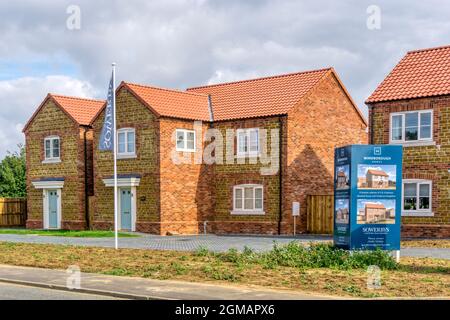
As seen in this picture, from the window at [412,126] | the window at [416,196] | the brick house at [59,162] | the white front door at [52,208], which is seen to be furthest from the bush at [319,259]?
the white front door at [52,208]

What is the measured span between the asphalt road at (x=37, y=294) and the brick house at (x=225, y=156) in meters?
17.8

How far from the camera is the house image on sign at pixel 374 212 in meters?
17.0

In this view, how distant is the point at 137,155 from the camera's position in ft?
108

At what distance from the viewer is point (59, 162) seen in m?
37.1

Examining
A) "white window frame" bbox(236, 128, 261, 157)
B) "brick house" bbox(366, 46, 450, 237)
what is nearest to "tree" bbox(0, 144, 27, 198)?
"white window frame" bbox(236, 128, 261, 157)

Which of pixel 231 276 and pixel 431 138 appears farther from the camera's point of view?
pixel 431 138

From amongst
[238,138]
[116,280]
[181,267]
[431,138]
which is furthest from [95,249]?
[431,138]

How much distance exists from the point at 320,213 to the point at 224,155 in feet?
20.0

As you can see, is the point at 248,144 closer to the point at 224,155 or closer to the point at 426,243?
the point at 224,155

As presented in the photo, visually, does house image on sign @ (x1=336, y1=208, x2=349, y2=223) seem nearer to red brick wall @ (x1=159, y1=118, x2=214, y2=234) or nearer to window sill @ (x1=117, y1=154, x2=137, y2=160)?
red brick wall @ (x1=159, y1=118, x2=214, y2=234)

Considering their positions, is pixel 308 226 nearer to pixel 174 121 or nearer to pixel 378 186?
pixel 174 121

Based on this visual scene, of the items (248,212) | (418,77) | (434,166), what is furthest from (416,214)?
(248,212)

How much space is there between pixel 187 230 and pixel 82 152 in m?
8.34

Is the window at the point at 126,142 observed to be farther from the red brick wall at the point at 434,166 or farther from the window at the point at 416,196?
the window at the point at 416,196
